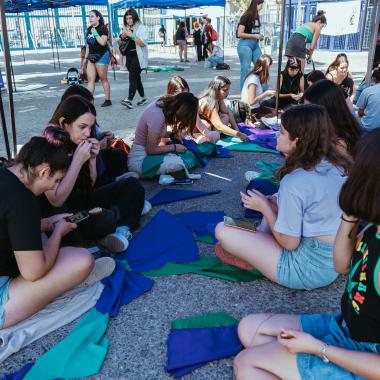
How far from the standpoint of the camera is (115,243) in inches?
116

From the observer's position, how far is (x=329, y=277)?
7.95ft

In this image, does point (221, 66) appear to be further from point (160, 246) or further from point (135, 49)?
point (160, 246)

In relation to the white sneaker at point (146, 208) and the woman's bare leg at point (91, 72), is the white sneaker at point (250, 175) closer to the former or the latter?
the white sneaker at point (146, 208)

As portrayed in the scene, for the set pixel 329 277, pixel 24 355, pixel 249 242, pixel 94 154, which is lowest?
pixel 24 355

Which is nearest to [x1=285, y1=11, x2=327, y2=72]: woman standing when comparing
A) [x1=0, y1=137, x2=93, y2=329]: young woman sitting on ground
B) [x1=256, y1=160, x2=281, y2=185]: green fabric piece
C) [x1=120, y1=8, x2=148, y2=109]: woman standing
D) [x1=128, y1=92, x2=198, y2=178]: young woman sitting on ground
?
[x1=120, y1=8, x2=148, y2=109]: woman standing

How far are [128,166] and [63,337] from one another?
7.68 ft

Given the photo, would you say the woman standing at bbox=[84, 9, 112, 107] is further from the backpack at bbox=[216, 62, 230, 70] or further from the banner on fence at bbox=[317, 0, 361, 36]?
the banner on fence at bbox=[317, 0, 361, 36]

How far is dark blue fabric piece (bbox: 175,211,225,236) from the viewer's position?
3.34 meters

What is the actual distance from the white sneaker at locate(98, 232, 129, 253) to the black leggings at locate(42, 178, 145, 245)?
0.05m

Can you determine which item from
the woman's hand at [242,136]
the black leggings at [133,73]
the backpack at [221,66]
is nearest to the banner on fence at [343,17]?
the backpack at [221,66]

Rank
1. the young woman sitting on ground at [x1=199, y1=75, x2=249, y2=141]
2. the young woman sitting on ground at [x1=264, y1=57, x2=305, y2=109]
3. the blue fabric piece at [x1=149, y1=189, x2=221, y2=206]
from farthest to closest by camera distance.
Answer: the young woman sitting on ground at [x1=264, y1=57, x2=305, y2=109] → the young woman sitting on ground at [x1=199, y1=75, x2=249, y2=141] → the blue fabric piece at [x1=149, y1=189, x2=221, y2=206]

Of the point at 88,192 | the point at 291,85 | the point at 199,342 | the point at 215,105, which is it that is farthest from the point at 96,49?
the point at 199,342

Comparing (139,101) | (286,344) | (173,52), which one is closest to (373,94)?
(286,344)

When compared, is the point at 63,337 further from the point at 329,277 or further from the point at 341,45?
the point at 341,45
